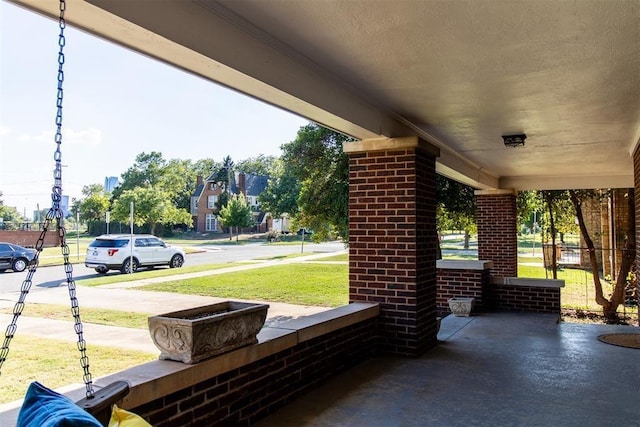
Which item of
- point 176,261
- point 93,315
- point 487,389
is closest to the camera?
point 487,389

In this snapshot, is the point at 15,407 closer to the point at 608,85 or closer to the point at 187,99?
the point at 608,85

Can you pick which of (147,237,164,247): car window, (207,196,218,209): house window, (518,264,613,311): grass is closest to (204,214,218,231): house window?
(207,196,218,209): house window

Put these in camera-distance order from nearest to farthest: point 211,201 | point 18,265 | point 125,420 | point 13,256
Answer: point 125,420
point 13,256
point 18,265
point 211,201

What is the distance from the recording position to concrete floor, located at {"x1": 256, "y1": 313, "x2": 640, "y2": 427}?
2916 mm

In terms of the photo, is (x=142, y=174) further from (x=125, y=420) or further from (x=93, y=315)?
(x=125, y=420)

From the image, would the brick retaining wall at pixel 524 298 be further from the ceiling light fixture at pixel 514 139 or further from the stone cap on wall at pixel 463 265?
the ceiling light fixture at pixel 514 139

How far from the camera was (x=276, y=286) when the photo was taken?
1227 centimetres

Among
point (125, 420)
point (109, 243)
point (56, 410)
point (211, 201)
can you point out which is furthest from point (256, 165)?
point (56, 410)

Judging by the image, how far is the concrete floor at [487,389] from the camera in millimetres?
2916

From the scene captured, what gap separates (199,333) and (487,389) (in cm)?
230

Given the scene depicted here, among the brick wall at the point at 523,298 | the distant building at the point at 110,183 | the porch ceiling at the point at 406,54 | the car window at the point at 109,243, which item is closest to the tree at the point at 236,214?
the distant building at the point at 110,183

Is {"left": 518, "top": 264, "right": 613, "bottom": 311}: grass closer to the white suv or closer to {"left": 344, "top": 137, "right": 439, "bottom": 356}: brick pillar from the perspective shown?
{"left": 344, "top": 137, "right": 439, "bottom": 356}: brick pillar

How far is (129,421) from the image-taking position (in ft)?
4.93

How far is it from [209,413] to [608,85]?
3.62 m
